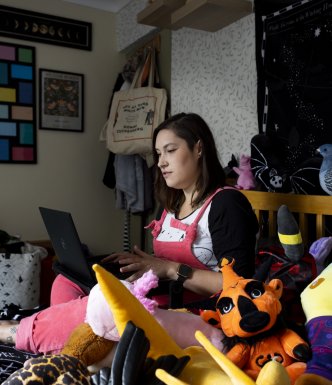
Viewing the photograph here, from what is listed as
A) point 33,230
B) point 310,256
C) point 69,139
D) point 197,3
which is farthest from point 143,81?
point 310,256

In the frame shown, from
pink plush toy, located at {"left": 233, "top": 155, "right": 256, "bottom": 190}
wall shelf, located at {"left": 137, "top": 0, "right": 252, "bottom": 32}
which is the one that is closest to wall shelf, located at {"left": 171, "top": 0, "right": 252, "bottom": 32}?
wall shelf, located at {"left": 137, "top": 0, "right": 252, "bottom": 32}

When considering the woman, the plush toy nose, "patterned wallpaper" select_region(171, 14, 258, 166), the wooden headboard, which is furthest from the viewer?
"patterned wallpaper" select_region(171, 14, 258, 166)

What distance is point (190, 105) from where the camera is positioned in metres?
2.44

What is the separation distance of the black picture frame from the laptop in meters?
2.10

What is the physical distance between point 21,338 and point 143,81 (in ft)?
6.85

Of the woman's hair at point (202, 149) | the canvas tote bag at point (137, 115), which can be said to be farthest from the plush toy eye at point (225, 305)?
the canvas tote bag at point (137, 115)

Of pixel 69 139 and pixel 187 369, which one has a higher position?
pixel 69 139

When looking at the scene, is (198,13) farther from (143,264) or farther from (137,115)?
(143,264)

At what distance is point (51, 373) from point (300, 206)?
1047mm

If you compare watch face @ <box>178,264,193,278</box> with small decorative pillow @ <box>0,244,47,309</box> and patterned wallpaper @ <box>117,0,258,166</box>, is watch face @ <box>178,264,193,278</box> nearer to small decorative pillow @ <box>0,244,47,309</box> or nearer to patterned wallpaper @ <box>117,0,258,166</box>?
patterned wallpaper @ <box>117,0,258,166</box>

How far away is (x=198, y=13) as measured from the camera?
1.93m

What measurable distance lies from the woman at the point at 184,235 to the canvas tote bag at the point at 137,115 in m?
1.03

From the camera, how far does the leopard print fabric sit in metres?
0.57

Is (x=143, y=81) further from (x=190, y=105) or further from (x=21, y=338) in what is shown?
(x=21, y=338)
